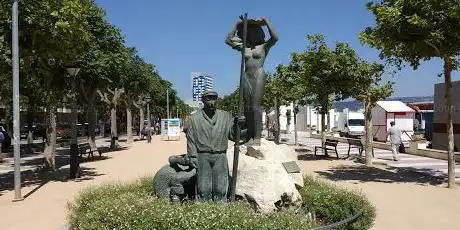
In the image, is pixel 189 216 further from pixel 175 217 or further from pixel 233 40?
pixel 233 40

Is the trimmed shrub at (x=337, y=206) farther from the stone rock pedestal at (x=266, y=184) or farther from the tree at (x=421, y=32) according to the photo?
the tree at (x=421, y=32)

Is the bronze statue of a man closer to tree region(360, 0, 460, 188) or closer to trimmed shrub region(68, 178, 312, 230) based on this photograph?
trimmed shrub region(68, 178, 312, 230)

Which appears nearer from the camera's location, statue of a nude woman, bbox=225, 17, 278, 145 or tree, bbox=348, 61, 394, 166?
statue of a nude woman, bbox=225, 17, 278, 145

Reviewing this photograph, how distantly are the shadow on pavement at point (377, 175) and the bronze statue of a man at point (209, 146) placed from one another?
26.4 ft

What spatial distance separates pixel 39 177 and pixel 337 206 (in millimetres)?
11163

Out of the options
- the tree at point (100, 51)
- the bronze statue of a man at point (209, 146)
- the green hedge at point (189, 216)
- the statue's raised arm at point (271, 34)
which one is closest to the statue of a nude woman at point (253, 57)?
the statue's raised arm at point (271, 34)

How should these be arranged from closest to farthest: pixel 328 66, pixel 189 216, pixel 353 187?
1. pixel 189 216
2. pixel 353 187
3. pixel 328 66

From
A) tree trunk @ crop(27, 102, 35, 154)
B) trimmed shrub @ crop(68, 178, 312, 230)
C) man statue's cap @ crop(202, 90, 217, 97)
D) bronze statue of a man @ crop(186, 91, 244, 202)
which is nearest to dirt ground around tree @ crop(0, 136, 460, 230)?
trimmed shrub @ crop(68, 178, 312, 230)

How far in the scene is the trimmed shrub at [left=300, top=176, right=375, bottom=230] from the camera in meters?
7.54

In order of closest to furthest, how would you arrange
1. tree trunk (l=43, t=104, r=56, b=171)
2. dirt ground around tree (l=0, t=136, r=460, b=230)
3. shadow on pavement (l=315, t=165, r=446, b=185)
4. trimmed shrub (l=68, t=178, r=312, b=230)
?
trimmed shrub (l=68, t=178, r=312, b=230) < dirt ground around tree (l=0, t=136, r=460, b=230) < shadow on pavement (l=315, t=165, r=446, b=185) < tree trunk (l=43, t=104, r=56, b=171)

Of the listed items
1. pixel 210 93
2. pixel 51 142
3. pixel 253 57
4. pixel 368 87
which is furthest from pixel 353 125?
pixel 210 93

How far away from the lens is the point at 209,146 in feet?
22.3

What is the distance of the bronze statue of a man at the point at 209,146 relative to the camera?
6816mm

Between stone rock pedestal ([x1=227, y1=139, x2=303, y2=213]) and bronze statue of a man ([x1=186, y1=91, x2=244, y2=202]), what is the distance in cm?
76
